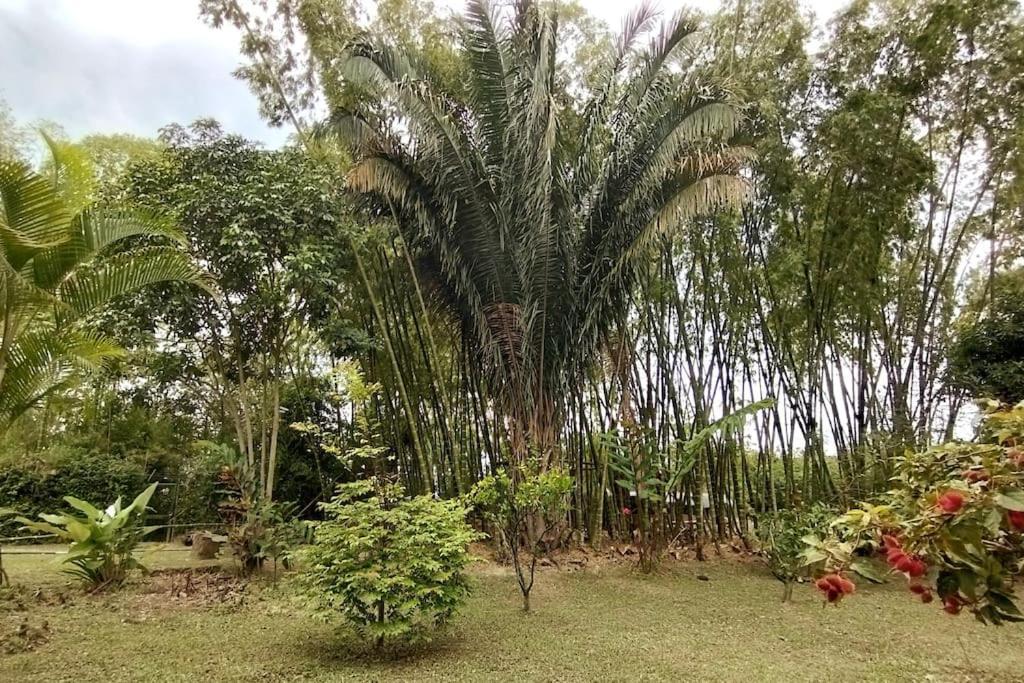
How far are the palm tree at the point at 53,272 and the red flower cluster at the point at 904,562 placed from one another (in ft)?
11.5

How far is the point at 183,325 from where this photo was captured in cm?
518

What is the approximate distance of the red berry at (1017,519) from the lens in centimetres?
101

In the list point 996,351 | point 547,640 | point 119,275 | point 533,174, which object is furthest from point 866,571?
point 996,351

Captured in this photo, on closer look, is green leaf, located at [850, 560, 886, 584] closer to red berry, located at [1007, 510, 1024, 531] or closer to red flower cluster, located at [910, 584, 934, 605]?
red flower cluster, located at [910, 584, 934, 605]

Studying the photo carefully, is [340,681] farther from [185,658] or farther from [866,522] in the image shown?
[866,522]

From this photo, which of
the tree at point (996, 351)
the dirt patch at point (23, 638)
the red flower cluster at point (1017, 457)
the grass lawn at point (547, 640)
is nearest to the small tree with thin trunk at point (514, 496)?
the grass lawn at point (547, 640)

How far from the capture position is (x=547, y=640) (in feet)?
11.1

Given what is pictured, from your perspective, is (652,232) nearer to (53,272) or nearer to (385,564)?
(385,564)

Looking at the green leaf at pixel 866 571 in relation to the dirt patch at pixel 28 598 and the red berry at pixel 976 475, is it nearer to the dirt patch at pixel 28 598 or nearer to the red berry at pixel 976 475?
the red berry at pixel 976 475

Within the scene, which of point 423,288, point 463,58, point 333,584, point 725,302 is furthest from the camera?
point 725,302

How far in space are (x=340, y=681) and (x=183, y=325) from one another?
3674 millimetres

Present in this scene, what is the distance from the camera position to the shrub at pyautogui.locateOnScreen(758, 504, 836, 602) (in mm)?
4645

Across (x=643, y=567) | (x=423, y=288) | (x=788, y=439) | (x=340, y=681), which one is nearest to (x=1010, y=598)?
(x=340, y=681)

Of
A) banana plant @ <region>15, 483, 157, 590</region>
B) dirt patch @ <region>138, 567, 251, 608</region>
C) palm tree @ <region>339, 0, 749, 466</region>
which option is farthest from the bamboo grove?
banana plant @ <region>15, 483, 157, 590</region>
